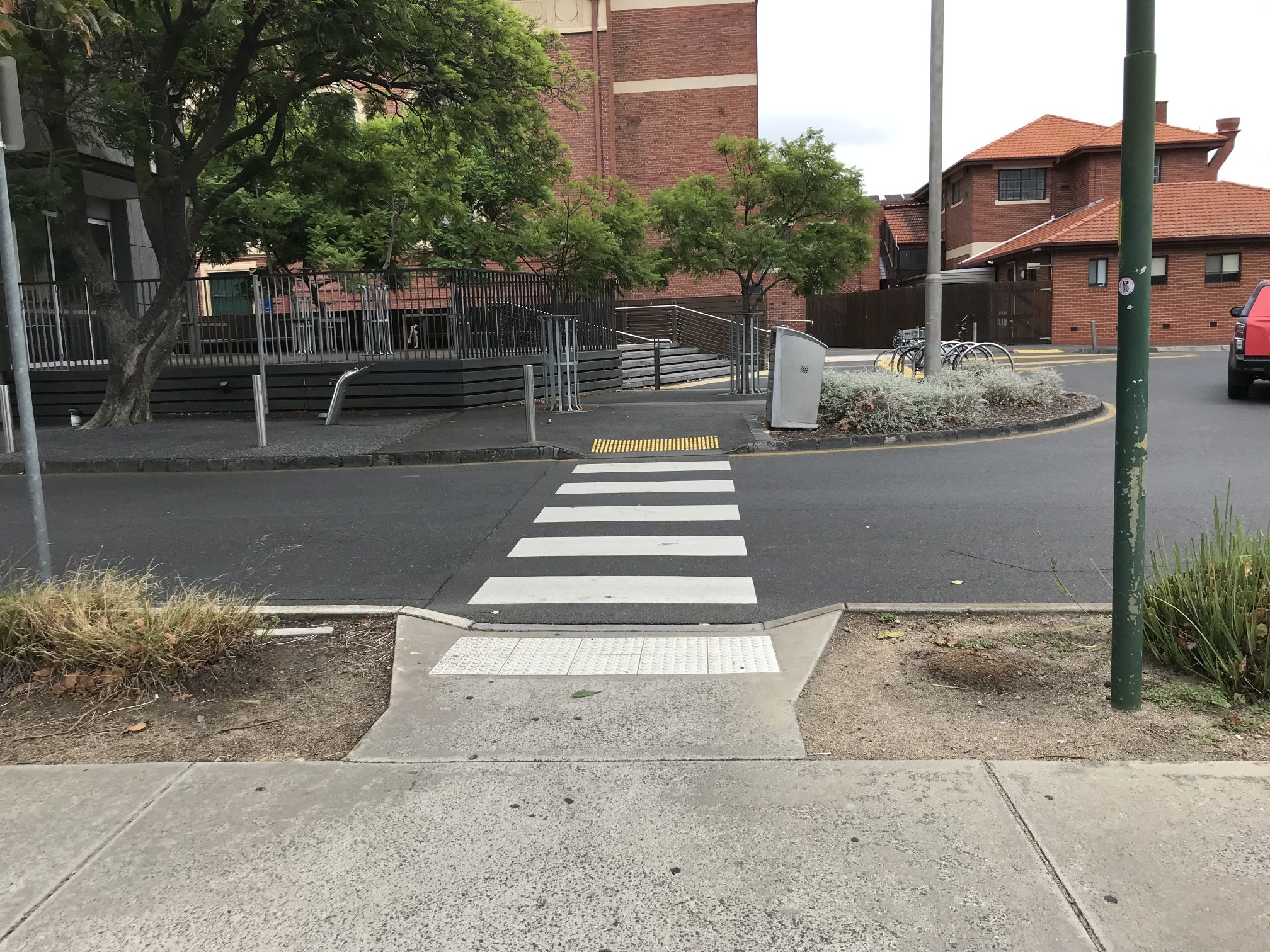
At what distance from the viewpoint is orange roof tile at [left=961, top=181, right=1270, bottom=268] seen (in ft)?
110

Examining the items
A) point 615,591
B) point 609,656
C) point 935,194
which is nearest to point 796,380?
point 935,194

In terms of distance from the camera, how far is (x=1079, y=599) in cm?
603

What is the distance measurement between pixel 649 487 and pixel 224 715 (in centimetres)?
611

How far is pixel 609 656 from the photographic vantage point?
5.28 metres

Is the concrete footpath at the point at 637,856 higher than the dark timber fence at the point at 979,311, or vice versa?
the dark timber fence at the point at 979,311

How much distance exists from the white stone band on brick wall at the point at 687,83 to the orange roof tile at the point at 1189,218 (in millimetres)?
11698

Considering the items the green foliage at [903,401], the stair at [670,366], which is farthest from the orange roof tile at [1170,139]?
the green foliage at [903,401]

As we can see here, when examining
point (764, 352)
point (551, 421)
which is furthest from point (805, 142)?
point (551, 421)

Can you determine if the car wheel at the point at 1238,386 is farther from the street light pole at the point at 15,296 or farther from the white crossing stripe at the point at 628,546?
the street light pole at the point at 15,296

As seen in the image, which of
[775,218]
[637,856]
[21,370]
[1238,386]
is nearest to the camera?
[637,856]

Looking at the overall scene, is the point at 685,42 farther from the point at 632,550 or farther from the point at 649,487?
the point at 632,550

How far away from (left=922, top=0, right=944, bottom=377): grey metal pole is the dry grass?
12479mm

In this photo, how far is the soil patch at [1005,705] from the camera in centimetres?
397

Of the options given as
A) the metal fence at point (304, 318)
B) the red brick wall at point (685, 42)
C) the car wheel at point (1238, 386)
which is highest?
the red brick wall at point (685, 42)
